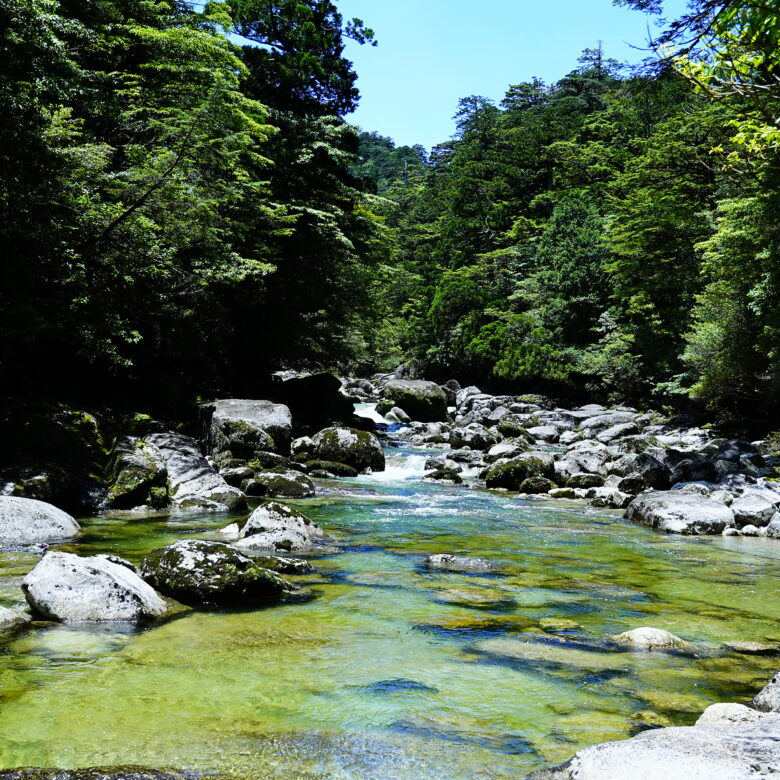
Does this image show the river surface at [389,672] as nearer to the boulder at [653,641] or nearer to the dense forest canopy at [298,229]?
the boulder at [653,641]

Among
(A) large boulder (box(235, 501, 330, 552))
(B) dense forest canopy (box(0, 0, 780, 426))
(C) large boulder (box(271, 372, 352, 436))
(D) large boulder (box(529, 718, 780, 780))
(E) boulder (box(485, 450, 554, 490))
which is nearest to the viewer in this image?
(D) large boulder (box(529, 718, 780, 780))

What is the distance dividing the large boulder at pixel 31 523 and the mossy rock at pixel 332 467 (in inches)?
324

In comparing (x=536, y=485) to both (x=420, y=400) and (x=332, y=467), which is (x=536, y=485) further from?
(x=420, y=400)

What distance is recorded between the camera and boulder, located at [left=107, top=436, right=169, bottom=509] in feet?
35.9

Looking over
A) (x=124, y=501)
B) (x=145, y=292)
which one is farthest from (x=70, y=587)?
(x=145, y=292)

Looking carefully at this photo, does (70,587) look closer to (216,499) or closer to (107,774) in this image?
A: (107,774)

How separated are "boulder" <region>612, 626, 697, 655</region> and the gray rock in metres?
1.24

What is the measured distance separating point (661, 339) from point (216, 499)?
2289 cm

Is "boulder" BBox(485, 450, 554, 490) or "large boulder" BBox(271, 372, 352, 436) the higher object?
"large boulder" BBox(271, 372, 352, 436)

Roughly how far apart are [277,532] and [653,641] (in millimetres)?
4830

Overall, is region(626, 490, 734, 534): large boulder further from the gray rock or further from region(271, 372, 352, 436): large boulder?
region(271, 372, 352, 436): large boulder

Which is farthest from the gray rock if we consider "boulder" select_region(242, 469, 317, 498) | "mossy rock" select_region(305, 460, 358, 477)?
"mossy rock" select_region(305, 460, 358, 477)

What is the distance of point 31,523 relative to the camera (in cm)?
801

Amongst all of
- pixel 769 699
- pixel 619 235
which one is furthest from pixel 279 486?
pixel 619 235
